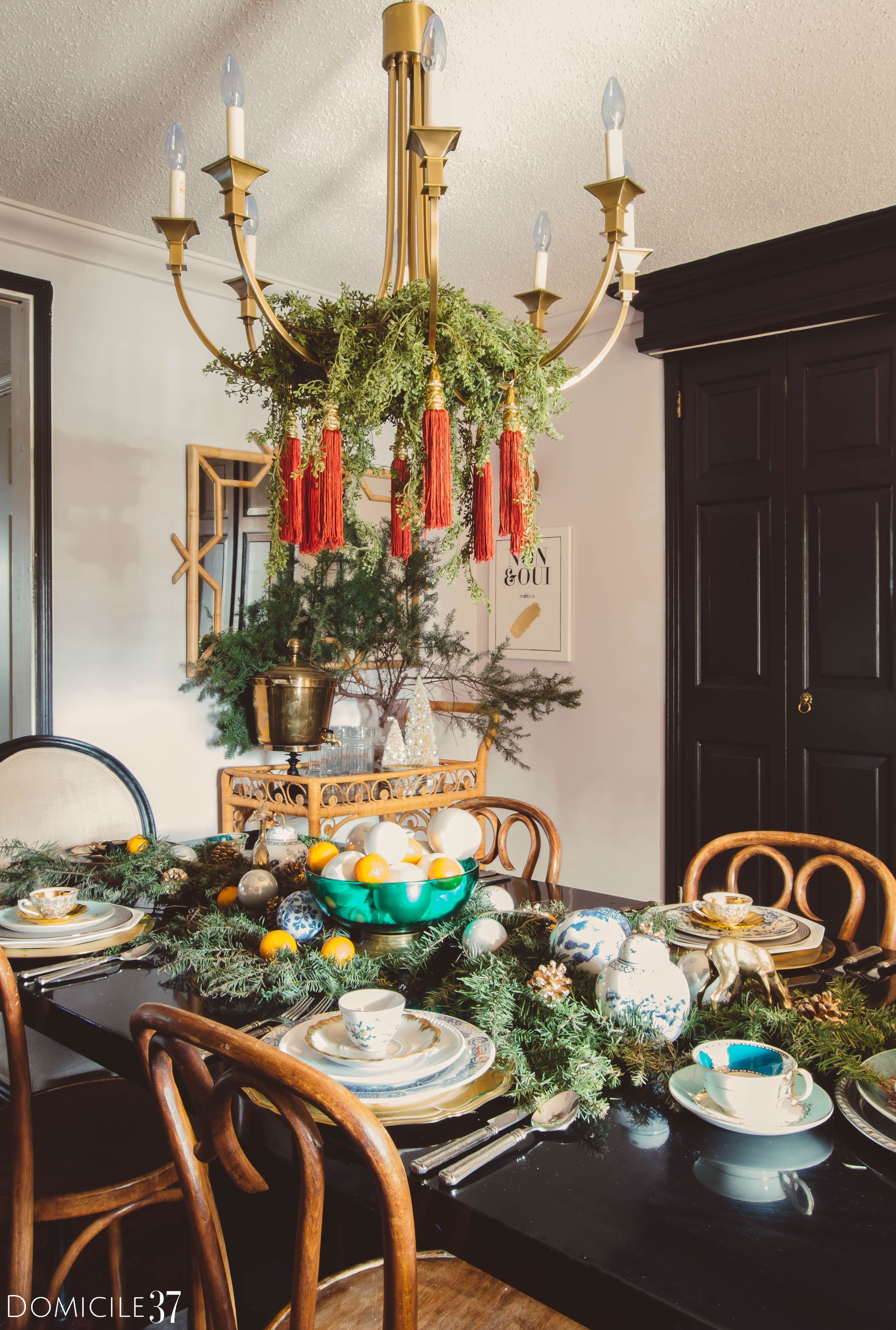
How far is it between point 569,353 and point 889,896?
8.96 ft

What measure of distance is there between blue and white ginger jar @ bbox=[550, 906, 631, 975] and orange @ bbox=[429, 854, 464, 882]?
205 millimetres

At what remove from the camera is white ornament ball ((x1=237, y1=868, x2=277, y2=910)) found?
64.1 inches

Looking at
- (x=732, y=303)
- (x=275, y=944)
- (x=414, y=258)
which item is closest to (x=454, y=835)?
(x=275, y=944)

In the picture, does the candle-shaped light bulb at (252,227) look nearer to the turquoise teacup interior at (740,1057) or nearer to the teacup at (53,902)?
the teacup at (53,902)

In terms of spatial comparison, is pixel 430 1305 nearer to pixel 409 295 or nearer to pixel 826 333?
pixel 409 295

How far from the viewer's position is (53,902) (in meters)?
1.65

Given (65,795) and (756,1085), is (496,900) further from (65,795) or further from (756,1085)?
(65,795)

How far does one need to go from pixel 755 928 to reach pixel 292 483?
1116 mm

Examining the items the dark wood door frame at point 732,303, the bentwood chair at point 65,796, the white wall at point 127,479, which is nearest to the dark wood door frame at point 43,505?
the white wall at point 127,479

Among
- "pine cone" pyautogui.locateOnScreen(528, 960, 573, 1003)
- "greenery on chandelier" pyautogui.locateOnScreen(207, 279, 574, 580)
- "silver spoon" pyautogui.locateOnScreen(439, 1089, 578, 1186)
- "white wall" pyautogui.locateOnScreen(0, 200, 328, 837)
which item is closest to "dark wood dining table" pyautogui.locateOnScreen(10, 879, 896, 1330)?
"silver spoon" pyautogui.locateOnScreen(439, 1089, 578, 1186)

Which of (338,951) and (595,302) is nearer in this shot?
(338,951)

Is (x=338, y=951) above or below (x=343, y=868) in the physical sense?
below

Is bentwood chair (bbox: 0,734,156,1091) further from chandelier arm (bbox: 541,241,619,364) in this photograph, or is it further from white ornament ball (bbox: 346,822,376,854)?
chandelier arm (bbox: 541,241,619,364)

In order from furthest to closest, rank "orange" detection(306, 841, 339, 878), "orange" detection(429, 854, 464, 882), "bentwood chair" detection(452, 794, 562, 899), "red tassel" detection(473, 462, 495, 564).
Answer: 1. "bentwood chair" detection(452, 794, 562, 899)
2. "red tassel" detection(473, 462, 495, 564)
3. "orange" detection(306, 841, 339, 878)
4. "orange" detection(429, 854, 464, 882)
